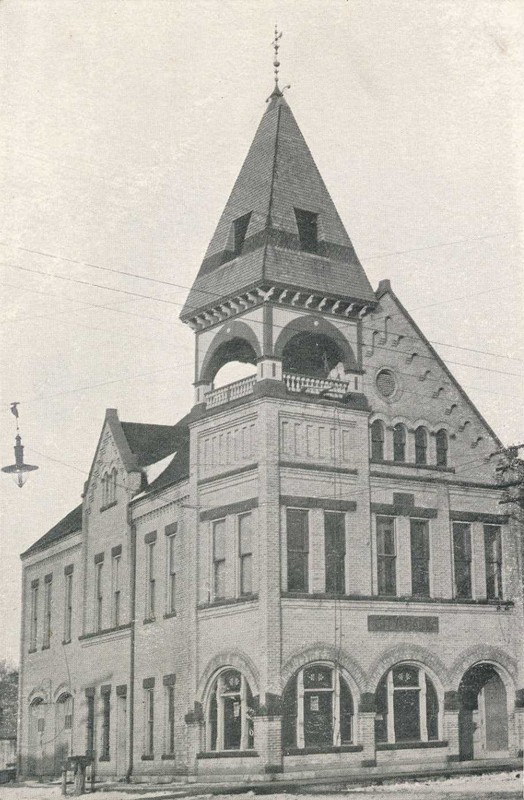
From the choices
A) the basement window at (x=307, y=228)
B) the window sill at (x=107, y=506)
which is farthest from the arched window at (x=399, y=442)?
the window sill at (x=107, y=506)

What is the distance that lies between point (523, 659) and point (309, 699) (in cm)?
793

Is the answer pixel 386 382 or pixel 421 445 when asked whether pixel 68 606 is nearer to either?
pixel 421 445

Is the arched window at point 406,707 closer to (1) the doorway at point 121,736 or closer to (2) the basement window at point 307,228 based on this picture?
(1) the doorway at point 121,736

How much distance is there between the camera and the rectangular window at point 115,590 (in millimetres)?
40531

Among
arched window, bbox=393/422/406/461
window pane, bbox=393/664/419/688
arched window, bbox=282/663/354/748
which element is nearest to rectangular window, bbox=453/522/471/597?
arched window, bbox=393/422/406/461

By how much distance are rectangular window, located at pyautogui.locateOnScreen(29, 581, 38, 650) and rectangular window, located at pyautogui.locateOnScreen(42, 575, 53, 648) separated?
1162 mm

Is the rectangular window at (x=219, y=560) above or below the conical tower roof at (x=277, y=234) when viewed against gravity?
below

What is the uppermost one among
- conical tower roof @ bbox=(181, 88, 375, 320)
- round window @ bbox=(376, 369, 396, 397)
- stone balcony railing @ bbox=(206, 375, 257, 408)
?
conical tower roof @ bbox=(181, 88, 375, 320)

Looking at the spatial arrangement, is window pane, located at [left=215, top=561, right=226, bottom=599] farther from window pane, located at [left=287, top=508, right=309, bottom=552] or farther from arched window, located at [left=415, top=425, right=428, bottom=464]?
arched window, located at [left=415, top=425, right=428, bottom=464]

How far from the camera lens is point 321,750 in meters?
31.2

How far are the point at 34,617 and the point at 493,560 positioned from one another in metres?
20.1

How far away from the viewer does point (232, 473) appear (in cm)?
3338

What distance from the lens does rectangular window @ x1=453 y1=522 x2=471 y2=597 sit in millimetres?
35594

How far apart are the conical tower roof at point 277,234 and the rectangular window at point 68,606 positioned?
45.6 ft
